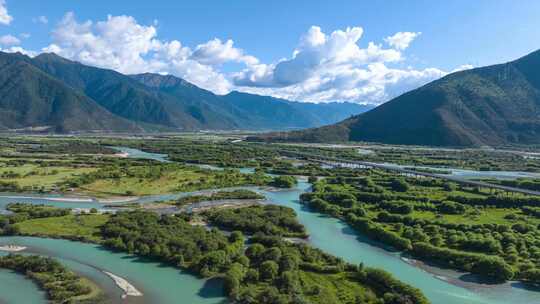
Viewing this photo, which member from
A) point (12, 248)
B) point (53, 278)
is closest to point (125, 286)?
point (53, 278)

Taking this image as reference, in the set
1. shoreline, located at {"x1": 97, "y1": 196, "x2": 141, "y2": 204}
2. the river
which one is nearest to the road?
the river

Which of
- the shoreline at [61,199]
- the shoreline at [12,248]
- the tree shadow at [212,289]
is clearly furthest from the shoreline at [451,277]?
the shoreline at [61,199]

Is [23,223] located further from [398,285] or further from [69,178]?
[398,285]

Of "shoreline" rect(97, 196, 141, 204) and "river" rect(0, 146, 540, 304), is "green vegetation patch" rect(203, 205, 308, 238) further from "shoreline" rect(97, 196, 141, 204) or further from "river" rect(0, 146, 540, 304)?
"shoreline" rect(97, 196, 141, 204)

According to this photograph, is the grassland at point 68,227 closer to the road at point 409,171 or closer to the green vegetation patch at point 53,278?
the green vegetation patch at point 53,278

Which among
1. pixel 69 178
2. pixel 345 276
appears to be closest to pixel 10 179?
pixel 69 178
